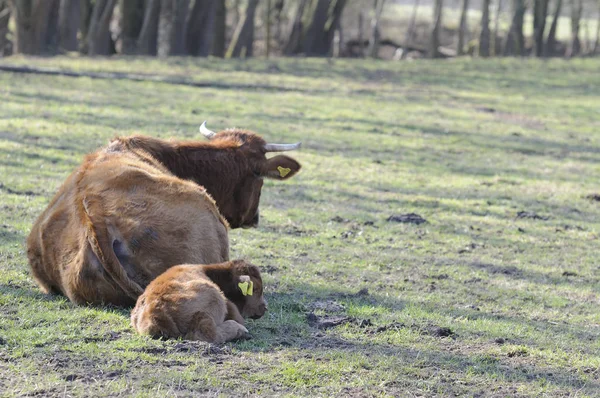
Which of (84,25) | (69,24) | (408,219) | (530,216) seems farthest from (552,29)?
(408,219)

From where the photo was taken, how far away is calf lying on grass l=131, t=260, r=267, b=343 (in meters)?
5.25

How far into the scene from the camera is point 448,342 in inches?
235

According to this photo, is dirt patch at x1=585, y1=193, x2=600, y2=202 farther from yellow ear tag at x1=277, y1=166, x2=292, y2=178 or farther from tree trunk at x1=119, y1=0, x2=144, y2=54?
tree trunk at x1=119, y1=0, x2=144, y2=54

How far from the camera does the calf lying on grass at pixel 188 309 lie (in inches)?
207

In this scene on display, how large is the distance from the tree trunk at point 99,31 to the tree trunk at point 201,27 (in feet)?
8.43

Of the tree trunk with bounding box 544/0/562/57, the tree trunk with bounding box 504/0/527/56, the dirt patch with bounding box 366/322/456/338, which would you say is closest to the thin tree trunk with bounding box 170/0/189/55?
the tree trunk with bounding box 504/0/527/56

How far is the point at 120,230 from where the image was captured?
5.78m

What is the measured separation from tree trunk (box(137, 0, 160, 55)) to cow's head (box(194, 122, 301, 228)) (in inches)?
846

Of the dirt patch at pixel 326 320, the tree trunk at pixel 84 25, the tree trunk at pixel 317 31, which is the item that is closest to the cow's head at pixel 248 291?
Answer: the dirt patch at pixel 326 320

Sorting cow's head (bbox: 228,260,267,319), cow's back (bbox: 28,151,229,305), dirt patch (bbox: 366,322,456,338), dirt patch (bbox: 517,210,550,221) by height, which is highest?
cow's back (bbox: 28,151,229,305)

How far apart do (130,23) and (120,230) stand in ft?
80.1

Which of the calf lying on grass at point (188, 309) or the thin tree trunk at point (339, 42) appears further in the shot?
the thin tree trunk at point (339, 42)

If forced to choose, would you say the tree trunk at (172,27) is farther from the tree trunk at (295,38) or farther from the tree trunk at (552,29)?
the tree trunk at (552,29)

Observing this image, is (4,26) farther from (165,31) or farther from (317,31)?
(317,31)
